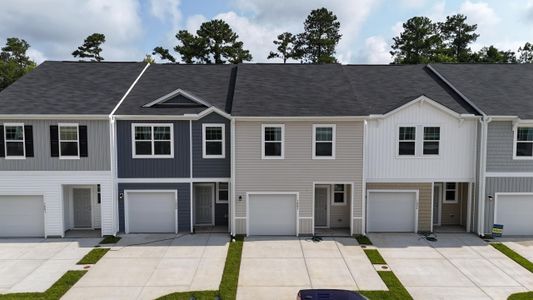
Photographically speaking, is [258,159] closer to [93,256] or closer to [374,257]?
[374,257]

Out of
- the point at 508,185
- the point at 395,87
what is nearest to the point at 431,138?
the point at 395,87

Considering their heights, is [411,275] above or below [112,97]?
below

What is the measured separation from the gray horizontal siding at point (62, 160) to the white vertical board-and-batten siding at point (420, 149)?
38.8 feet

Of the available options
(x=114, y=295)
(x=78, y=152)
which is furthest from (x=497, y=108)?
(x=78, y=152)

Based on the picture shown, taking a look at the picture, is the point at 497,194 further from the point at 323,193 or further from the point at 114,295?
the point at 114,295

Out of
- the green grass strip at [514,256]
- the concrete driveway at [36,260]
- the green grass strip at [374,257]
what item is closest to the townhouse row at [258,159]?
the concrete driveway at [36,260]

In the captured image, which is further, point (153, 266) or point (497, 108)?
point (497, 108)

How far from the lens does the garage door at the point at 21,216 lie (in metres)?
16.9

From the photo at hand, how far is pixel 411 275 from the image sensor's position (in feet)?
42.7

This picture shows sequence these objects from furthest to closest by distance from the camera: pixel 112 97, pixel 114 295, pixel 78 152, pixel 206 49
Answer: pixel 206 49
pixel 112 97
pixel 78 152
pixel 114 295

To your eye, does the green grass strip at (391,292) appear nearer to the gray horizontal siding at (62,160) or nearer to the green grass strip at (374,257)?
the green grass strip at (374,257)

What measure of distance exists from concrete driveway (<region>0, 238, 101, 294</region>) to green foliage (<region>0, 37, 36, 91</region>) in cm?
3622

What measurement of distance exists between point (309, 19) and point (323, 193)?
31549mm

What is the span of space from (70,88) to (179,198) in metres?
7.92
